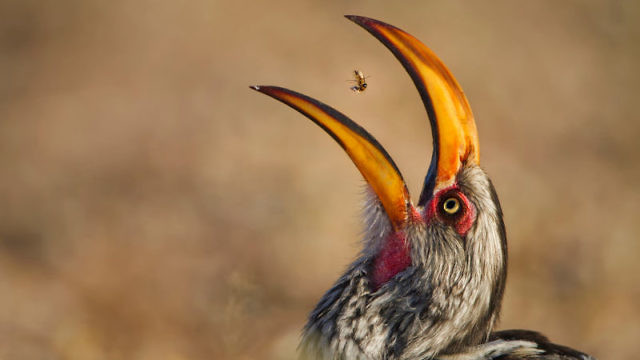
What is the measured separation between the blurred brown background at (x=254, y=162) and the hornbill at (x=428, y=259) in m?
1.68

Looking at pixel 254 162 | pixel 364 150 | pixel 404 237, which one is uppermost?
pixel 254 162

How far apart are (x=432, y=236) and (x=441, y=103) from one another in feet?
1.75

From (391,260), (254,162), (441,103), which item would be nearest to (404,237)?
(391,260)

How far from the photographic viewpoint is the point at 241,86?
670cm

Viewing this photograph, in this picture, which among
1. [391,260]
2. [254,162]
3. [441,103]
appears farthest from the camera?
[254,162]

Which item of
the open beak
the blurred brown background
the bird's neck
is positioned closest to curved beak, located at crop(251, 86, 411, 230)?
the open beak

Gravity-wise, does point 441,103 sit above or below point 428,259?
above

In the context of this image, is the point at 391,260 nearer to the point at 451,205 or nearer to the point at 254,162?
the point at 451,205

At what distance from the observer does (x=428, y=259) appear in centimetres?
299

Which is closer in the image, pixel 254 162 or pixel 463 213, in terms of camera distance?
pixel 463 213

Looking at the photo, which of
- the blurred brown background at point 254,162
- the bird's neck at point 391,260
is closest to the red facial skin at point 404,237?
the bird's neck at point 391,260

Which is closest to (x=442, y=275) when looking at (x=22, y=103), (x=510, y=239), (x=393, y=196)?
(x=393, y=196)

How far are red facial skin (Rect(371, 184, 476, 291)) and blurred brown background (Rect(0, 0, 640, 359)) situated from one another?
5.54 ft

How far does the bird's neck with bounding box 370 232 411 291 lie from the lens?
9.96 feet
